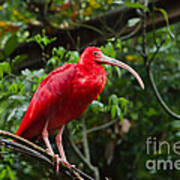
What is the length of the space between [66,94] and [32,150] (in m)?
0.22

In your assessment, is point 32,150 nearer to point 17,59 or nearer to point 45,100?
point 45,100

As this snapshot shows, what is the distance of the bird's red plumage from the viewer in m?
0.92

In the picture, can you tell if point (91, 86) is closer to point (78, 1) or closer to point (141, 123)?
point (78, 1)

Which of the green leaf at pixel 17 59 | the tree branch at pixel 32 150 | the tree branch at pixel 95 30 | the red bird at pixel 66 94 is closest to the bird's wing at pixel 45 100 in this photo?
the red bird at pixel 66 94

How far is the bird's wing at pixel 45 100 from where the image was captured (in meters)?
0.96

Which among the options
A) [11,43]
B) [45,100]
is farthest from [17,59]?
[45,100]

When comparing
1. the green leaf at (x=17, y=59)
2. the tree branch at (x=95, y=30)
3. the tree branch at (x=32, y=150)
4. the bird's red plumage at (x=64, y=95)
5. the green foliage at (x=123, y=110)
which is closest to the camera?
the tree branch at (x=32, y=150)

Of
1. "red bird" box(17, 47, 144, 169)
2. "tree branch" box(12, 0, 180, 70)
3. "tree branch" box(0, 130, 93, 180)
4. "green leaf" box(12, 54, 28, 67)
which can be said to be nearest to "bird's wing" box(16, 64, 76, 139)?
"red bird" box(17, 47, 144, 169)

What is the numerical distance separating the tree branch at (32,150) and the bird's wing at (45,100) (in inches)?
5.8

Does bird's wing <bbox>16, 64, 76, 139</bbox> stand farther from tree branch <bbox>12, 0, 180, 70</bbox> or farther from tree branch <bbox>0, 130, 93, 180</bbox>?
tree branch <bbox>12, 0, 180, 70</bbox>

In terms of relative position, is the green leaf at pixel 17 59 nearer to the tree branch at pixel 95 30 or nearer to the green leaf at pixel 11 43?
the green leaf at pixel 11 43

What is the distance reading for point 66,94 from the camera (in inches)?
37.5

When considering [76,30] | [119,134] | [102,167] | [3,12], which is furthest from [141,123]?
[3,12]

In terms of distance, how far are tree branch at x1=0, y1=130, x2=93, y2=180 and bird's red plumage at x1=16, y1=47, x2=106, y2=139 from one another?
0.14 m
